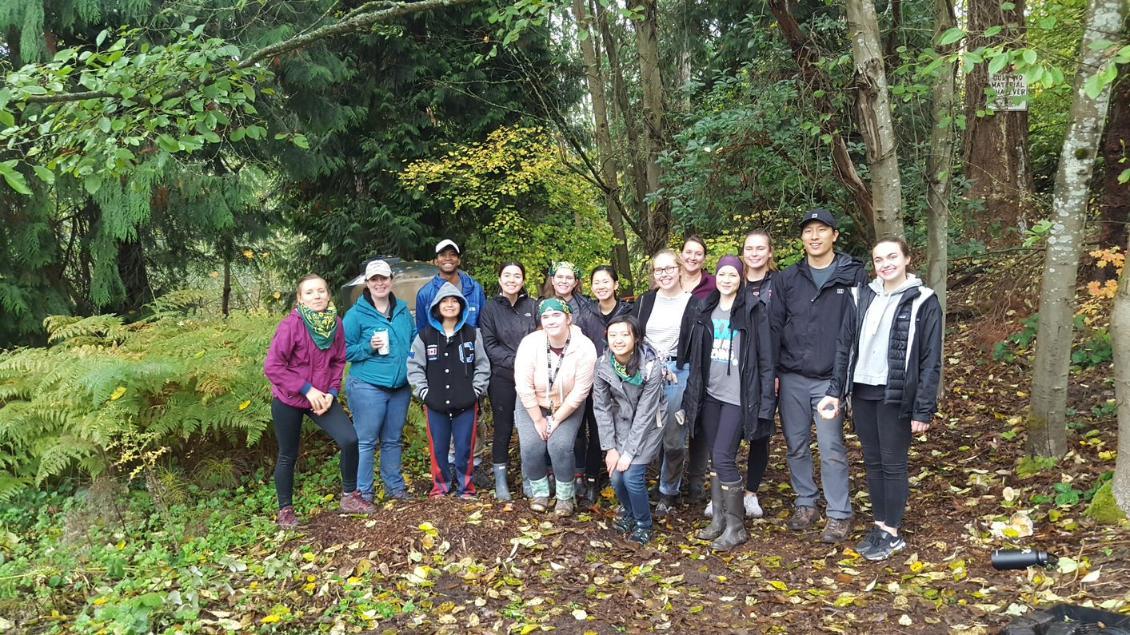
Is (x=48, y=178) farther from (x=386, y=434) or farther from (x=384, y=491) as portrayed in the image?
(x=384, y=491)

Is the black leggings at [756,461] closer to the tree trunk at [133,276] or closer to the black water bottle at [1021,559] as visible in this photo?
the black water bottle at [1021,559]

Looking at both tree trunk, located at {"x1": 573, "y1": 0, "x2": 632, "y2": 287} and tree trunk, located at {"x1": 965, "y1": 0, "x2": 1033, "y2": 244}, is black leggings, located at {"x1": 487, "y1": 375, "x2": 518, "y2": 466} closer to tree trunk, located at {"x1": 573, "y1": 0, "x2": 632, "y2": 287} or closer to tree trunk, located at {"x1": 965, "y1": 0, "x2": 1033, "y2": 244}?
tree trunk, located at {"x1": 965, "y1": 0, "x2": 1033, "y2": 244}

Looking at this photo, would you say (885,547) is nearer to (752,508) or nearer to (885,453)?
(885,453)

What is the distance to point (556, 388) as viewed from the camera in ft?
16.8

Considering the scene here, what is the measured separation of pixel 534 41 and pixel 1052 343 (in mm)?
10131

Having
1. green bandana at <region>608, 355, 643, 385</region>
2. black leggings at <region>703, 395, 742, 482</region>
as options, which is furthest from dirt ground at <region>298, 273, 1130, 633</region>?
green bandana at <region>608, 355, 643, 385</region>

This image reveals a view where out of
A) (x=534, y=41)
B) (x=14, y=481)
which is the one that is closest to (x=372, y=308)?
(x=14, y=481)

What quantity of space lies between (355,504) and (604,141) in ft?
27.3

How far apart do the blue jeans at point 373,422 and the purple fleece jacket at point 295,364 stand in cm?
26

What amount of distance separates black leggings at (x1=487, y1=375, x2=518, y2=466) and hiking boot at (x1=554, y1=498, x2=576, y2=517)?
607mm

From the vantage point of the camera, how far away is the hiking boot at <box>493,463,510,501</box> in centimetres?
548

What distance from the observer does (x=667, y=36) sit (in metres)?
12.2

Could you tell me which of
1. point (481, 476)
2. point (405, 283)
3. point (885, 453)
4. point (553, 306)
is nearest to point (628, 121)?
point (405, 283)

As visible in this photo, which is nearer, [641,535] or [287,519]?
[641,535]
